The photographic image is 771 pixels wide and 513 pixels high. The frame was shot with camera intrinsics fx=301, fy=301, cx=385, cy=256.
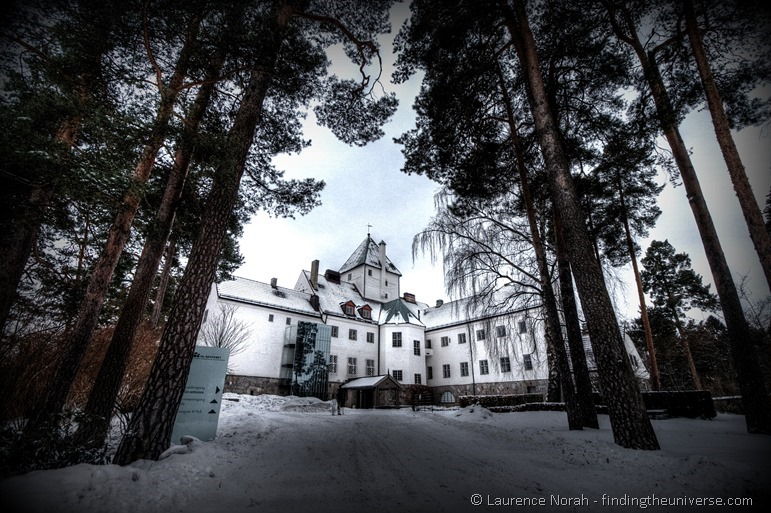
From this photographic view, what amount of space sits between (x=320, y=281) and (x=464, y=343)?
16433mm

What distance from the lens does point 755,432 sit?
6.04 m

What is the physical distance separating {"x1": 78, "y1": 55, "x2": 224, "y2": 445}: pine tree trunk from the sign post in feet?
3.65

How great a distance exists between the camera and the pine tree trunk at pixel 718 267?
616 cm

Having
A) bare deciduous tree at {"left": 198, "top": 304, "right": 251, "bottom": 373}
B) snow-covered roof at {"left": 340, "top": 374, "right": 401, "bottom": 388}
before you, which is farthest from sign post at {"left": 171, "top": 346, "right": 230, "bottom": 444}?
snow-covered roof at {"left": 340, "top": 374, "right": 401, "bottom": 388}

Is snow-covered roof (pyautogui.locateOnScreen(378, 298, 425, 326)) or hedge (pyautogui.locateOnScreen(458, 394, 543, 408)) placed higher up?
snow-covered roof (pyautogui.locateOnScreen(378, 298, 425, 326))

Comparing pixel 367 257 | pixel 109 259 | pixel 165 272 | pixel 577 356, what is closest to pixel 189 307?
pixel 109 259

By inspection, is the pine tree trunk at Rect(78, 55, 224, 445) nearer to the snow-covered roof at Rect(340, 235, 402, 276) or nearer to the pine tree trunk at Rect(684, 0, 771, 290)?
the pine tree trunk at Rect(684, 0, 771, 290)

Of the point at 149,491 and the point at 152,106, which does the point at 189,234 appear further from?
the point at 149,491

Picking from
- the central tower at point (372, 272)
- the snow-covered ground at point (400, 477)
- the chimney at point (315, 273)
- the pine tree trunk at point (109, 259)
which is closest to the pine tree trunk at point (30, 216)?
the pine tree trunk at point (109, 259)

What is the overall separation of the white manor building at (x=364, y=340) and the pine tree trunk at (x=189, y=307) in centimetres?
1827

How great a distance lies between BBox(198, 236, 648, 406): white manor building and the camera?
79.2 ft

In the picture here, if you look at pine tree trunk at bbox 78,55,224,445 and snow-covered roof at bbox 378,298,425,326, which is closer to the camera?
pine tree trunk at bbox 78,55,224,445

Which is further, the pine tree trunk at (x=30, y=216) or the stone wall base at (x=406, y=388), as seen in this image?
the stone wall base at (x=406, y=388)

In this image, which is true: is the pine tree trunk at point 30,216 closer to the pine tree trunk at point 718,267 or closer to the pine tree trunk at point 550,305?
the pine tree trunk at point 550,305
